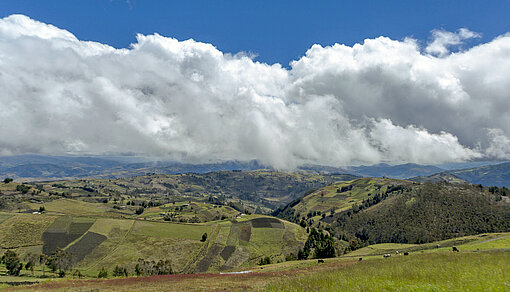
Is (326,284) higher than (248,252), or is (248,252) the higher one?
(326,284)

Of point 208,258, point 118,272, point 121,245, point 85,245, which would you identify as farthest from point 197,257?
point 85,245

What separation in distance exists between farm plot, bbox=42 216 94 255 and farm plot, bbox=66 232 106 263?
6.62m

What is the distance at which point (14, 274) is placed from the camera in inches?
4235

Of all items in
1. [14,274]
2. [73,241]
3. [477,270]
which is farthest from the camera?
[73,241]

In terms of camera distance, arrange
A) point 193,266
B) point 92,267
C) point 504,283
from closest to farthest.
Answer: point 504,283 → point 92,267 → point 193,266

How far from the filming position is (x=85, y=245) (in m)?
160

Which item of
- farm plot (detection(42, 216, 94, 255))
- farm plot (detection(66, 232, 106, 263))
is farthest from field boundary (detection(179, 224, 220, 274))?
farm plot (detection(42, 216, 94, 255))

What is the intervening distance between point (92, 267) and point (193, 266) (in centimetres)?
5536

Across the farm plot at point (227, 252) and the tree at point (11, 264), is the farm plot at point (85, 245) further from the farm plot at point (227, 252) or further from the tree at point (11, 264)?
the farm plot at point (227, 252)

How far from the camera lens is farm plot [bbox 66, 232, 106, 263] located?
148 metres

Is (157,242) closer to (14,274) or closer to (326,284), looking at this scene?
(14,274)

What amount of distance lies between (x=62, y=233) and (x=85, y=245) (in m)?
29.7

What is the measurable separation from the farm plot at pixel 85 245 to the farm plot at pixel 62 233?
21.7 ft

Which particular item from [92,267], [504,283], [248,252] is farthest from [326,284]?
[248,252]
